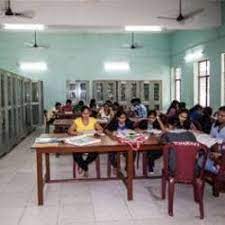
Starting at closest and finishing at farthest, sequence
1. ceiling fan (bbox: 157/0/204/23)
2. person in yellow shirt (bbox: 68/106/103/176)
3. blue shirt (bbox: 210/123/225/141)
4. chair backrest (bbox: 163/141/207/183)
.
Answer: chair backrest (bbox: 163/141/207/183) → blue shirt (bbox: 210/123/225/141) → person in yellow shirt (bbox: 68/106/103/176) → ceiling fan (bbox: 157/0/204/23)

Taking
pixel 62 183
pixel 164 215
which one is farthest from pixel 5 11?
pixel 164 215

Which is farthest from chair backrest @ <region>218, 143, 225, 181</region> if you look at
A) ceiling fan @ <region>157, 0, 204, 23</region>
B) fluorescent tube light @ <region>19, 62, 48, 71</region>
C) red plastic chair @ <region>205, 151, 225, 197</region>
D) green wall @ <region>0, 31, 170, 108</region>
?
fluorescent tube light @ <region>19, 62, 48, 71</region>

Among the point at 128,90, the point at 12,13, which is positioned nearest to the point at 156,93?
the point at 128,90

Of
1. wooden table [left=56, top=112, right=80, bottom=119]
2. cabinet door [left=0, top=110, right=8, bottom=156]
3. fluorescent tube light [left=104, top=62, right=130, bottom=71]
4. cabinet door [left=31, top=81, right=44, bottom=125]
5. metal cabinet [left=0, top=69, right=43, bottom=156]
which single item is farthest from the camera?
fluorescent tube light [left=104, top=62, right=130, bottom=71]

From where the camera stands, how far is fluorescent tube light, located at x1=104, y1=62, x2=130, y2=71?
14.4m

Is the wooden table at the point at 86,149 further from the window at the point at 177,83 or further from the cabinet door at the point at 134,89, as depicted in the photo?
the window at the point at 177,83

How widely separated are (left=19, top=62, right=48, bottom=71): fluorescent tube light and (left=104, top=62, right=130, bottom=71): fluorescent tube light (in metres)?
2.32

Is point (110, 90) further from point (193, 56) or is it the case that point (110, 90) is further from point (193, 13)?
point (193, 13)

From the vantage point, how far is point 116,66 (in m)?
14.4

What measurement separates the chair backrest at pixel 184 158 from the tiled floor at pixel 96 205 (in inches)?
18.1

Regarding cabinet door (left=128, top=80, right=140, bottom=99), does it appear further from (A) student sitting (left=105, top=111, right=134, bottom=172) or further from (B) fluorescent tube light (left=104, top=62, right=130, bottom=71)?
(A) student sitting (left=105, top=111, right=134, bottom=172)

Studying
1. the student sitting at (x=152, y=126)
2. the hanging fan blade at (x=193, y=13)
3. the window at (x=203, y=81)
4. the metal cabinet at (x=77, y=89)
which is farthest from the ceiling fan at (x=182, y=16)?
the metal cabinet at (x=77, y=89)

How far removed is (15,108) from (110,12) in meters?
3.49

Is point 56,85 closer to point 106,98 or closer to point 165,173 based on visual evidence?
point 106,98
